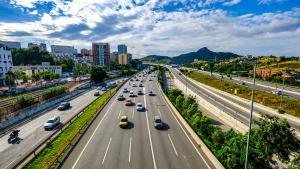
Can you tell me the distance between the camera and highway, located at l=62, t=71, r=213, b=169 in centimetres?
2312

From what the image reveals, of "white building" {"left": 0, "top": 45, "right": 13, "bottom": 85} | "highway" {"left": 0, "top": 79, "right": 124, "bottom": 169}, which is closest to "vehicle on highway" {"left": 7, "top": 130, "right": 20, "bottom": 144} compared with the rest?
"highway" {"left": 0, "top": 79, "right": 124, "bottom": 169}

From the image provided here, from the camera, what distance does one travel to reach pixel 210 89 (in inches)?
3578

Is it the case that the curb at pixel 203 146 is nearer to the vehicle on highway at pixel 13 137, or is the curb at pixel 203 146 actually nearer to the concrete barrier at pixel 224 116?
the concrete barrier at pixel 224 116

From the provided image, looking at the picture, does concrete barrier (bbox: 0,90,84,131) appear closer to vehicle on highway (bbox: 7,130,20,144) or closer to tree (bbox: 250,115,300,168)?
vehicle on highway (bbox: 7,130,20,144)

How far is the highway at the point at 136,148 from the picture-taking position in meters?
23.1

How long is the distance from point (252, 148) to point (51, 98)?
193 feet

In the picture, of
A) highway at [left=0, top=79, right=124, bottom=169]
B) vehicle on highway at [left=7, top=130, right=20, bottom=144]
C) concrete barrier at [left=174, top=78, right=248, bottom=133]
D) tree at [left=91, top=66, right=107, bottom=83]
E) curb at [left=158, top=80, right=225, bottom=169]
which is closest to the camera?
curb at [left=158, top=80, right=225, bottom=169]

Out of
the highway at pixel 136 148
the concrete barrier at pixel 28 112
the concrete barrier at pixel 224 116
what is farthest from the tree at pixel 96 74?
the highway at pixel 136 148

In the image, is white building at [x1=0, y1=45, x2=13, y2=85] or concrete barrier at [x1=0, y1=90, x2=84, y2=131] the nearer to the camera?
concrete barrier at [x1=0, y1=90, x2=84, y2=131]

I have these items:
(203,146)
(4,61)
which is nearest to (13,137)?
(203,146)

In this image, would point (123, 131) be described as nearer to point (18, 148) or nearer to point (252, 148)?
point (18, 148)

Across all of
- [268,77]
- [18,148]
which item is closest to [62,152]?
[18,148]

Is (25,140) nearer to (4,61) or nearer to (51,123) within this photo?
(51,123)

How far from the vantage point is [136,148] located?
90.3 ft
